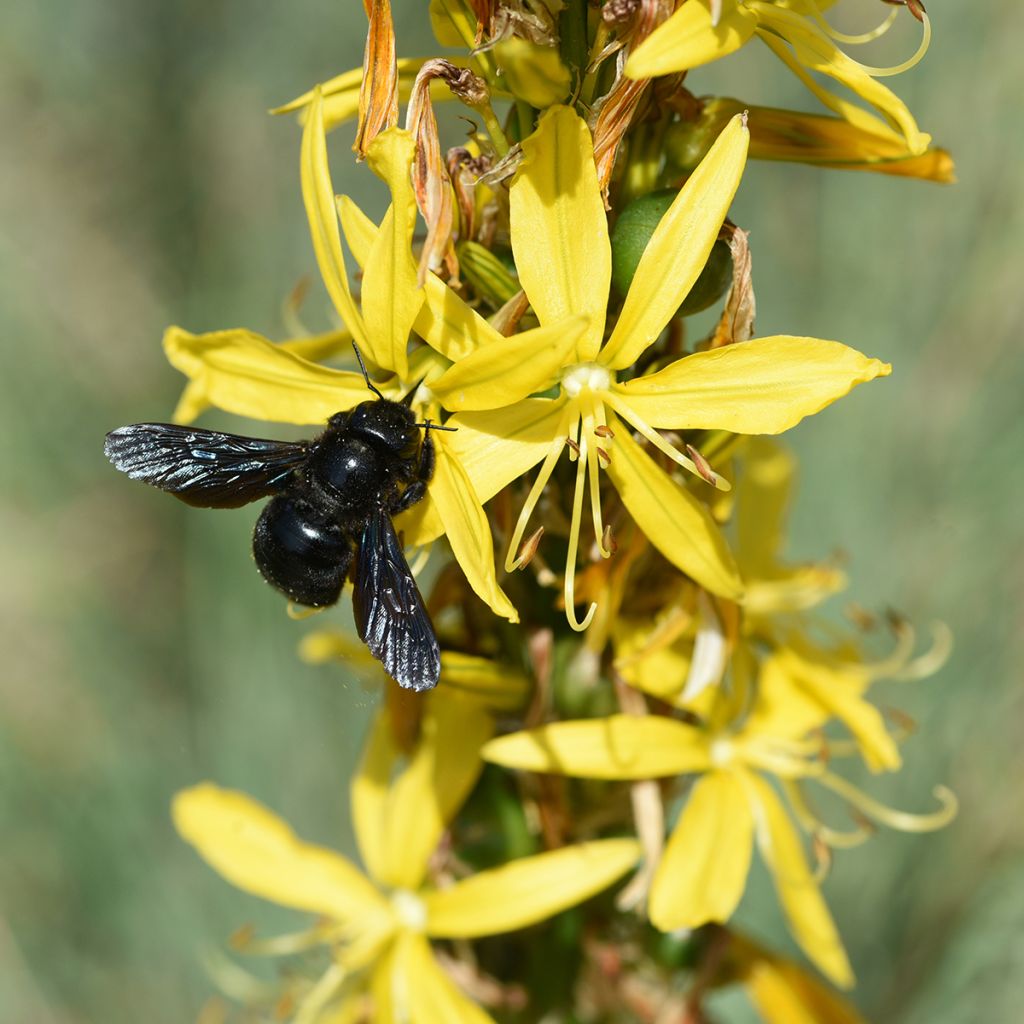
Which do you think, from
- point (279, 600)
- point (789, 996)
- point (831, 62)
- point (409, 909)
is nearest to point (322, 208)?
point (831, 62)

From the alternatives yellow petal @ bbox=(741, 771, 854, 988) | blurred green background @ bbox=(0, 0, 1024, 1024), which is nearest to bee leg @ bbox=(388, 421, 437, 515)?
yellow petal @ bbox=(741, 771, 854, 988)

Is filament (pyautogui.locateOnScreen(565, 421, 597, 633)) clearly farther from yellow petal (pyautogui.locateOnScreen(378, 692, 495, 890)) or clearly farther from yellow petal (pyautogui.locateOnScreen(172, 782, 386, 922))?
yellow petal (pyautogui.locateOnScreen(172, 782, 386, 922))

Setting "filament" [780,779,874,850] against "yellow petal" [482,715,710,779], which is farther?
"filament" [780,779,874,850]

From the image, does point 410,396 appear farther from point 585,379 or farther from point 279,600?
point 279,600

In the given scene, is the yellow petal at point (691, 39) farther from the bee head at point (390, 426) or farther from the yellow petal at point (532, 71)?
the bee head at point (390, 426)

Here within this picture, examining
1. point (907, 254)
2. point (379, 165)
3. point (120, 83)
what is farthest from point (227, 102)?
point (379, 165)

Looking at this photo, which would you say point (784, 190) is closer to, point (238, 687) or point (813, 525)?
point (813, 525)
